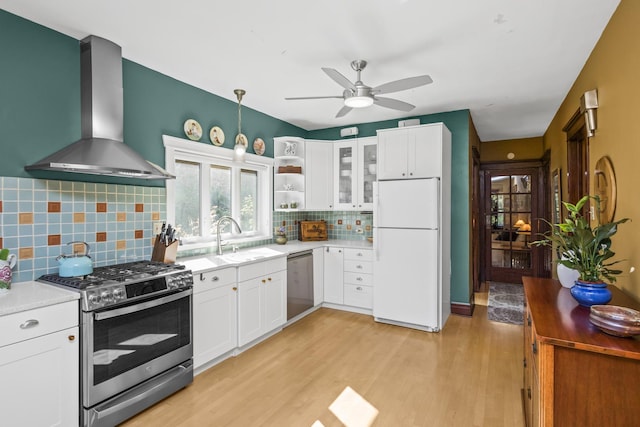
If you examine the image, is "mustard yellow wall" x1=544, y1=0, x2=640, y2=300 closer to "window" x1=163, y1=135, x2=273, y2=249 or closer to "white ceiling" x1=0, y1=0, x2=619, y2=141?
"white ceiling" x1=0, y1=0, x2=619, y2=141

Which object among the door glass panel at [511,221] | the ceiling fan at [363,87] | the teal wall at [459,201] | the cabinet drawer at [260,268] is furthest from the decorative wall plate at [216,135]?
the door glass panel at [511,221]

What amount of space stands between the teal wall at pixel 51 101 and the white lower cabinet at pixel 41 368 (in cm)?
102

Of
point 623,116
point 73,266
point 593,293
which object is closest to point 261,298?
point 73,266

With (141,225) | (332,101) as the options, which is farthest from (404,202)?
(141,225)

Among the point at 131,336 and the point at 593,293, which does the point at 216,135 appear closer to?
the point at 131,336

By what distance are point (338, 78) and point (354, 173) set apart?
227 cm

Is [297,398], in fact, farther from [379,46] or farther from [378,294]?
[379,46]

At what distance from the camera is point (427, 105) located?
400cm

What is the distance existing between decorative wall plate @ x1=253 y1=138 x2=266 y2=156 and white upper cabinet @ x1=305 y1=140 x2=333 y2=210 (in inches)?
27.3

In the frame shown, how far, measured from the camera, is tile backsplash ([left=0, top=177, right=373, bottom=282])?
2.18m

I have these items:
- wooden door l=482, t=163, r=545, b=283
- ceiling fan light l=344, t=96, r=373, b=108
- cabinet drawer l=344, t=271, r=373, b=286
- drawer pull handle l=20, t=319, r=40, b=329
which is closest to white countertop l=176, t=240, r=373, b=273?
cabinet drawer l=344, t=271, r=373, b=286

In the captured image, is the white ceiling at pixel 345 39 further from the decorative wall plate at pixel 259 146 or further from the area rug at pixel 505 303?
the area rug at pixel 505 303

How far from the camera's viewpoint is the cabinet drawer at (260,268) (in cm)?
317

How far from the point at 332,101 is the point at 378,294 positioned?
2.32 meters
